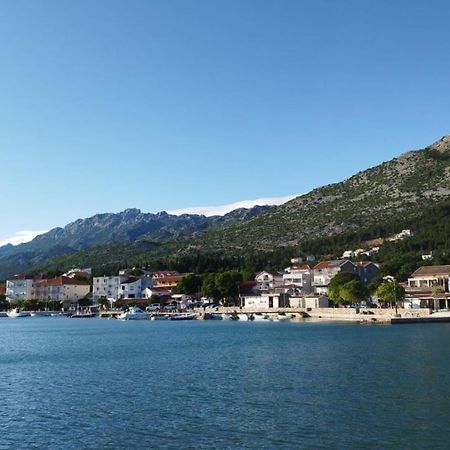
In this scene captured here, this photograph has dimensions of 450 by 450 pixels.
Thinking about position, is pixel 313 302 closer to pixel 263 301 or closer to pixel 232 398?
pixel 263 301

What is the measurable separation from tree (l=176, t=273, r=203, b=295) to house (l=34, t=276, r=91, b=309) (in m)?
41.3

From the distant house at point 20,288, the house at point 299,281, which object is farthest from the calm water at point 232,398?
the distant house at point 20,288

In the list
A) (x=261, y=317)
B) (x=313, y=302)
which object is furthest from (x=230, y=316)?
(x=313, y=302)

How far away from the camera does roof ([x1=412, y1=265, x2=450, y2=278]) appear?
105 meters

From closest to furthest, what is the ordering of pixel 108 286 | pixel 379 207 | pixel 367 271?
pixel 367 271 < pixel 108 286 < pixel 379 207

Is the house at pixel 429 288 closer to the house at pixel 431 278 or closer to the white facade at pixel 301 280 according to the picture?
the house at pixel 431 278

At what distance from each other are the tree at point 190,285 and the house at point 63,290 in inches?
1625

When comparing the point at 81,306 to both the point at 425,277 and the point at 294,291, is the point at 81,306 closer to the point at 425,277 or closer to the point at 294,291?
the point at 294,291

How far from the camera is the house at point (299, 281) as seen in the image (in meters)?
129

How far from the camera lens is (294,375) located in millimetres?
33062

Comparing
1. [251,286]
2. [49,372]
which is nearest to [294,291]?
[251,286]

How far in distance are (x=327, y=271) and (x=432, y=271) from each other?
24.4 metres

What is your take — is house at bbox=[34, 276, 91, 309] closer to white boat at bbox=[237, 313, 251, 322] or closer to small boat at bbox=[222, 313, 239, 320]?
small boat at bbox=[222, 313, 239, 320]

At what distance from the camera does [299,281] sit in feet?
430
